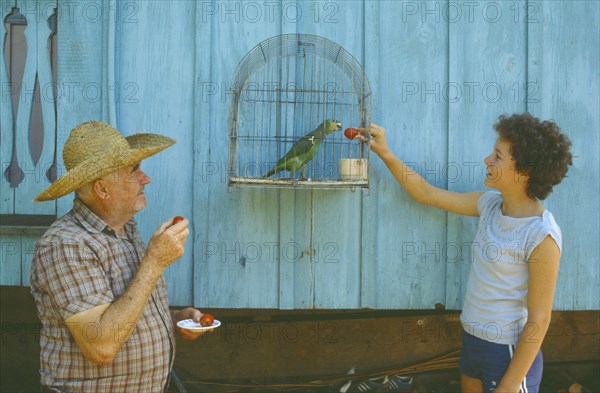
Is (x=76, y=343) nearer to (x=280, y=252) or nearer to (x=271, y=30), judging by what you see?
(x=280, y=252)

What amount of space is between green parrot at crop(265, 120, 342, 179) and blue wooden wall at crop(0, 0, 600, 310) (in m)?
0.28

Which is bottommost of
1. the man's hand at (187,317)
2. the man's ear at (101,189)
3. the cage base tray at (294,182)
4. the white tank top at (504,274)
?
the man's hand at (187,317)

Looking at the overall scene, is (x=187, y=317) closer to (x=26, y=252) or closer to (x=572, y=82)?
(x=26, y=252)

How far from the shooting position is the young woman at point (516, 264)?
2.10 metres

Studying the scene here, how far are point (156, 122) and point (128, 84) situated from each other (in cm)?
22

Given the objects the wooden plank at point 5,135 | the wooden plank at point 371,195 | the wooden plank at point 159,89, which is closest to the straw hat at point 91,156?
the wooden plank at point 159,89

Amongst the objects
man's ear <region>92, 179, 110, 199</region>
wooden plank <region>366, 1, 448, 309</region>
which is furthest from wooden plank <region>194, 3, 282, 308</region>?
man's ear <region>92, 179, 110, 199</region>

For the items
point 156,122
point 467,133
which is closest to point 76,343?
point 156,122

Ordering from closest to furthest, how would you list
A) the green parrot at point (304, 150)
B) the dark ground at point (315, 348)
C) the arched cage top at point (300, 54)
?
1. the green parrot at point (304, 150)
2. the arched cage top at point (300, 54)
3. the dark ground at point (315, 348)

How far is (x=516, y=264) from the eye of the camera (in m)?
2.18

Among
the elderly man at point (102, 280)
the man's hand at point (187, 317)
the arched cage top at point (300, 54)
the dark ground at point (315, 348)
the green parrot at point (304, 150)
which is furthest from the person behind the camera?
the dark ground at point (315, 348)

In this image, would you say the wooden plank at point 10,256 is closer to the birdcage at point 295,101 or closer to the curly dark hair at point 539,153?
the birdcage at point 295,101

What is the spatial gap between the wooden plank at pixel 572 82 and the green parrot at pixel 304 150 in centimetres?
103

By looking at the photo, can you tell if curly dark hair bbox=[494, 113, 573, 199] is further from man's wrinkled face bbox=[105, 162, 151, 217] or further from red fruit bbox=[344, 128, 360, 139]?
man's wrinkled face bbox=[105, 162, 151, 217]
